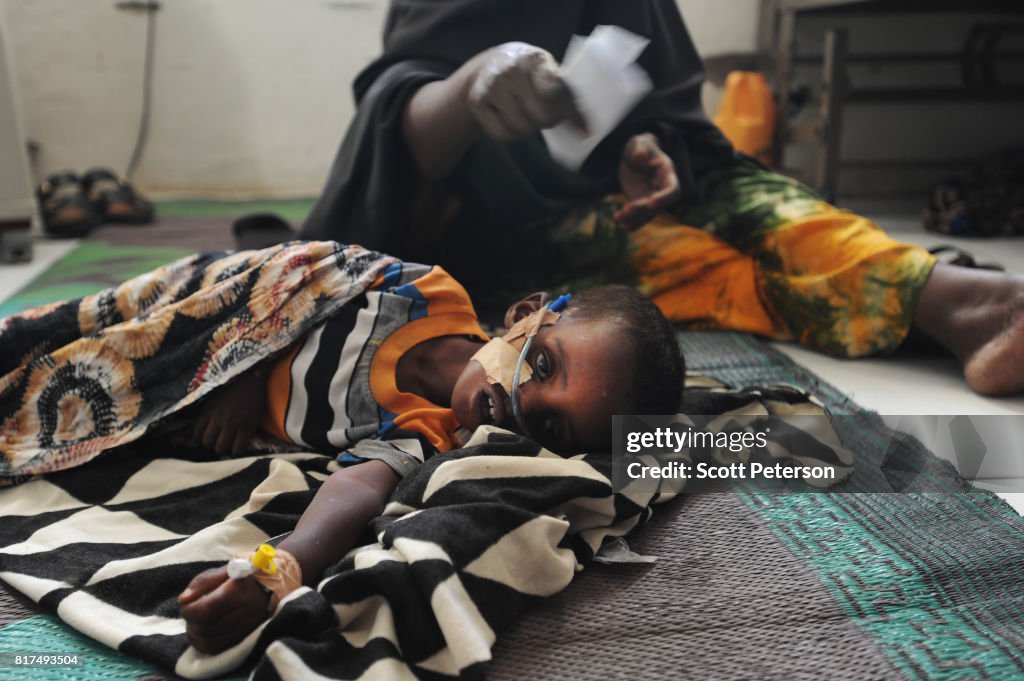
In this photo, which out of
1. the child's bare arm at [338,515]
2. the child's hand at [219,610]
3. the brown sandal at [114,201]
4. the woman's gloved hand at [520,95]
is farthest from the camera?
the brown sandal at [114,201]

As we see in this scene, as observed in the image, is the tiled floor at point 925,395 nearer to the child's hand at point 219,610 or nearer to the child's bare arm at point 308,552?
the child's bare arm at point 308,552

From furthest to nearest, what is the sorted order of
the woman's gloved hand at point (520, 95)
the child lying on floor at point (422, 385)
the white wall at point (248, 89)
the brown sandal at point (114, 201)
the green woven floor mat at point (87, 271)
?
1. the white wall at point (248, 89)
2. the brown sandal at point (114, 201)
3. the green woven floor mat at point (87, 271)
4. the woman's gloved hand at point (520, 95)
5. the child lying on floor at point (422, 385)

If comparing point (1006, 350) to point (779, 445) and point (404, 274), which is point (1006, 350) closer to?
point (779, 445)

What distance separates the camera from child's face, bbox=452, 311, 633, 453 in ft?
2.88

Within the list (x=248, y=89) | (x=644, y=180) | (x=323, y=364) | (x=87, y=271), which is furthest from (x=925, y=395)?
(x=248, y=89)

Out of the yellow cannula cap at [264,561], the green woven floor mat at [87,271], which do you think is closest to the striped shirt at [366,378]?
the yellow cannula cap at [264,561]

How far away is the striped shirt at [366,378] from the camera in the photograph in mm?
958

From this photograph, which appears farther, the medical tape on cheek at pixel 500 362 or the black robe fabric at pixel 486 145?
the black robe fabric at pixel 486 145

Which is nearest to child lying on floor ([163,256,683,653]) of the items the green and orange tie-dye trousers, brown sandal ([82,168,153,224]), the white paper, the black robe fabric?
the white paper

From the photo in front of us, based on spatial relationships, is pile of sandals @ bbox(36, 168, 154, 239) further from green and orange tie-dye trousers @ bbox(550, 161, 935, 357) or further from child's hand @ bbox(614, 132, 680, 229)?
child's hand @ bbox(614, 132, 680, 229)

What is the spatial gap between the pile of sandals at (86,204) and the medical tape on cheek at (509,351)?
7.32 ft

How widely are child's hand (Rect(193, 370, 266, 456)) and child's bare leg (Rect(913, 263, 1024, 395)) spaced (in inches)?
41.2

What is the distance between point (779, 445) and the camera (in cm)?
100

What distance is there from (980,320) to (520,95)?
0.81 m
